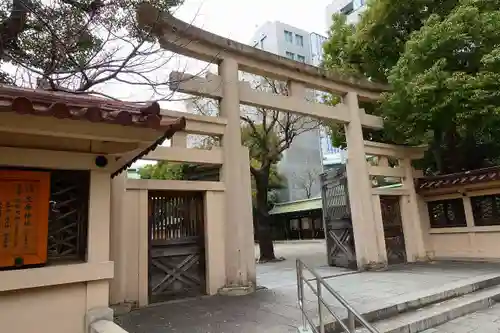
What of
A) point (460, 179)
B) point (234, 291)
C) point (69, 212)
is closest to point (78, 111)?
point (69, 212)

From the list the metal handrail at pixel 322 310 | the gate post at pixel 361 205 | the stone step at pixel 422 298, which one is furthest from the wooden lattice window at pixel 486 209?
the metal handrail at pixel 322 310

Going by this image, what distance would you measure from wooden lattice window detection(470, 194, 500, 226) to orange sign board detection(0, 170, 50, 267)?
402 inches

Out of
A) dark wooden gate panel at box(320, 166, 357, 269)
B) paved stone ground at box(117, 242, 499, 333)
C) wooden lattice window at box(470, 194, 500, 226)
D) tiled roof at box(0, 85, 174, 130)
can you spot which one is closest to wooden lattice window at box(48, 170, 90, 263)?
tiled roof at box(0, 85, 174, 130)

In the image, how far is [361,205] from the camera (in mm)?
8789

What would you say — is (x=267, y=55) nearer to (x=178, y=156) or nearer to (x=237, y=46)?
(x=237, y=46)

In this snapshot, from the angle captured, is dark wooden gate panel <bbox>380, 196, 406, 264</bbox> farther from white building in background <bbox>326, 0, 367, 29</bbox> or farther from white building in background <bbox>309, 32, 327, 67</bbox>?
white building in background <bbox>309, 32, 327, 67</bbox>

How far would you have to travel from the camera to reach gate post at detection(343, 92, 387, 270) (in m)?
8.67

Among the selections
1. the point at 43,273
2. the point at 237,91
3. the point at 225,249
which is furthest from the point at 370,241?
the point at 43,273

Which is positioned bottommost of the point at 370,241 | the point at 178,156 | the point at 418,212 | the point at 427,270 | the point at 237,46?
the point at 427,270

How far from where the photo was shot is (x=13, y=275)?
9.50ft

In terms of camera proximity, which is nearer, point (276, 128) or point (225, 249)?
point (225, 249)

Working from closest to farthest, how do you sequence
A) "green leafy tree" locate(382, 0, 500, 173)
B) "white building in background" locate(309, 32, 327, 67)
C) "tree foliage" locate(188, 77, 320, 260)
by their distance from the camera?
"green leafy tree" locate(382, 0, 500, 173), "tree foliage" locate(188, 77, 320, 260), "white building in background" locate(309, 32, 327, 67)

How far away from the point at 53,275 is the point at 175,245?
3.19 metres

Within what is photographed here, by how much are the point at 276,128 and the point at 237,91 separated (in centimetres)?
686
